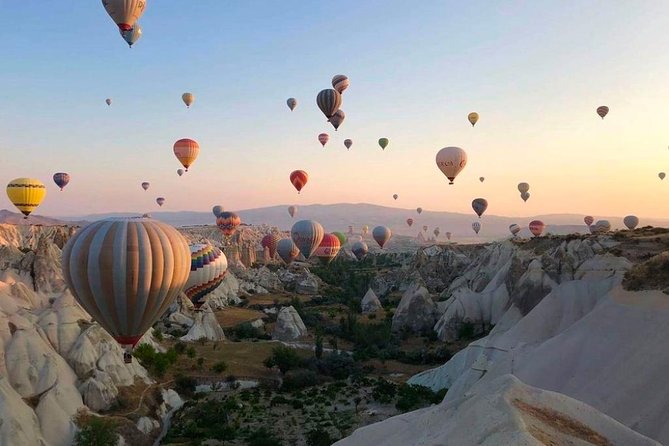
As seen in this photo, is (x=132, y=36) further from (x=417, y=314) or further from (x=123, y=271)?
(x=417, y=314)

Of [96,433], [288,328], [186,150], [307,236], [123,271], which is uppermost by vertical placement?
[186,150]

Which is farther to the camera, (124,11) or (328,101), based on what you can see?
(328,101)

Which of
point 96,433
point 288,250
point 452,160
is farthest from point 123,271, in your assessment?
point 288,250

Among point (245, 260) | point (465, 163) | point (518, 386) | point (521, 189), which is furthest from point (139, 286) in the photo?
point (245, 260)

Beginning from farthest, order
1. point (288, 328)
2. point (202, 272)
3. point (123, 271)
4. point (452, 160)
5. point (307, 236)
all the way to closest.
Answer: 1. point (307, 236)
2. point (452, 160)
3. point (288, 328)
4. point (202, 272)
5. point (123, 271)

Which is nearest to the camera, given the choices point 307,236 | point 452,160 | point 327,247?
point 452,160

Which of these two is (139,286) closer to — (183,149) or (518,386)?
(518,386)
